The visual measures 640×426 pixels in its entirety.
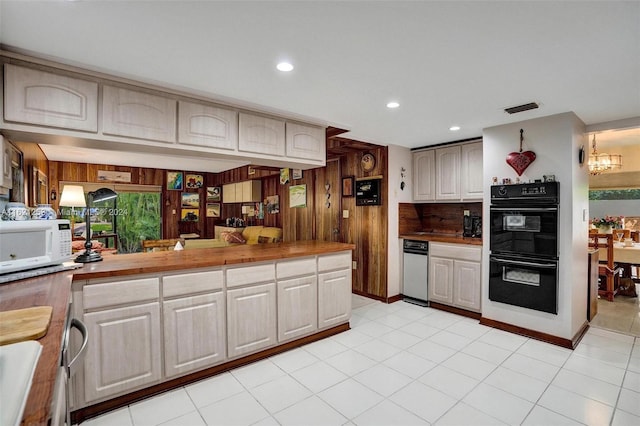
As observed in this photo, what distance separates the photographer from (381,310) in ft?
13.5

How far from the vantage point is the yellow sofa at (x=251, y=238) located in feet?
18.7

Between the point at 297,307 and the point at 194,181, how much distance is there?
6.31m

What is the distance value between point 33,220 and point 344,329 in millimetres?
2842

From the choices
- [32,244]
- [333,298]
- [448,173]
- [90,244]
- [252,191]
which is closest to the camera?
[32,244]

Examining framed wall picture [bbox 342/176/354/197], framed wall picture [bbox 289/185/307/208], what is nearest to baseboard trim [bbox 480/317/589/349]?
framed wall picture [bbox 342/176/354/197]

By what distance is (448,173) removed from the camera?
428 centimetres

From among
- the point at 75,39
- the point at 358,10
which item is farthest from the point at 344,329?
the point at 75,39

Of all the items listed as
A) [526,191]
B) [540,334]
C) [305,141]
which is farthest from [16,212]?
[540,334]

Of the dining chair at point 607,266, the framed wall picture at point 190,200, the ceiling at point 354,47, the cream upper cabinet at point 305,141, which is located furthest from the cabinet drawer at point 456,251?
the framed wall picture at point 190,200

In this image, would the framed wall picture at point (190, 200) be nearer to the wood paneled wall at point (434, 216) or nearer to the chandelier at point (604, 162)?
the wood paneled wall at point (434, 216)

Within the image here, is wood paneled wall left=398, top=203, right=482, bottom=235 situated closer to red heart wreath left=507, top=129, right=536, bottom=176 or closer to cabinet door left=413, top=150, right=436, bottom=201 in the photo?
cabinet door left=413, top=150, right=436, bottom=201

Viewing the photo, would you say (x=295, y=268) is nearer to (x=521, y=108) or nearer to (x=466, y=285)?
(x=466, y=285)

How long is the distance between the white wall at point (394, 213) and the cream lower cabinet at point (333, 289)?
3.98 ft

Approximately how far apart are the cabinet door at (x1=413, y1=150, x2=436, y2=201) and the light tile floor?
2.04 metres
